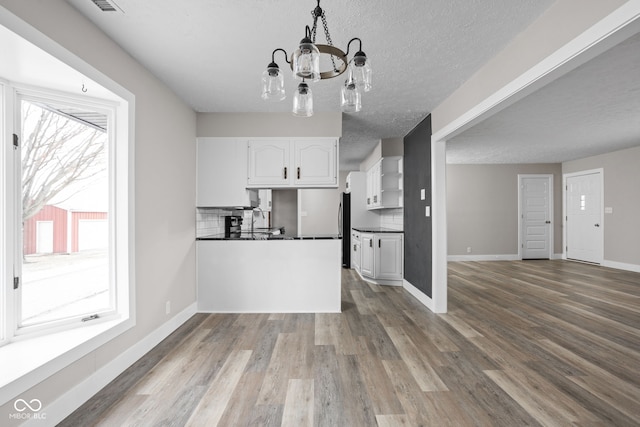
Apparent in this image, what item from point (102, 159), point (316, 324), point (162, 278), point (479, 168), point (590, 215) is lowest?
point (316, 324)

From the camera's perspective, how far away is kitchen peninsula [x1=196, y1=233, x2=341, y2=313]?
3898 millimetres

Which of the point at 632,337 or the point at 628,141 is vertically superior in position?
the point at 628,141

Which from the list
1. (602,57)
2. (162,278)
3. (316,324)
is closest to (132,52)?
(162,278)

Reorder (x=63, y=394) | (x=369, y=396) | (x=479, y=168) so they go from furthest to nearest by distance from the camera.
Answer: (x=479, y=168) → (x=369, y=396) → (x=63, y=394)

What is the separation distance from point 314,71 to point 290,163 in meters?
2.62

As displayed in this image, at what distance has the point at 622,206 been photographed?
673 cm

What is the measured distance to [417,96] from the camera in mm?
3510

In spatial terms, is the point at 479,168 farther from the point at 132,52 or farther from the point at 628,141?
the point at 132,52

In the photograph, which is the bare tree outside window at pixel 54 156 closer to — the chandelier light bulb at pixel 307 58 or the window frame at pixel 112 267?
the window frame at pixel 112 267

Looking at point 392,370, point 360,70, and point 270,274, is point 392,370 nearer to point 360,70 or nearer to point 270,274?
point 270,274

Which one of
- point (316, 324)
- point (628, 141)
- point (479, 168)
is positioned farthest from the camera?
point (479, 168)

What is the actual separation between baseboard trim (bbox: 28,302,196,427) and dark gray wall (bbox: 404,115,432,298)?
312 centimetres

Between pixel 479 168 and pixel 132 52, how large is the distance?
26.2 ft

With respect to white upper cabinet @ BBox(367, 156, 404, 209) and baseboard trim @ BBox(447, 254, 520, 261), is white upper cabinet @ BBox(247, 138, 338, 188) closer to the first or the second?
white upper cabinet @ BBox(367, 156, 404, 209)
